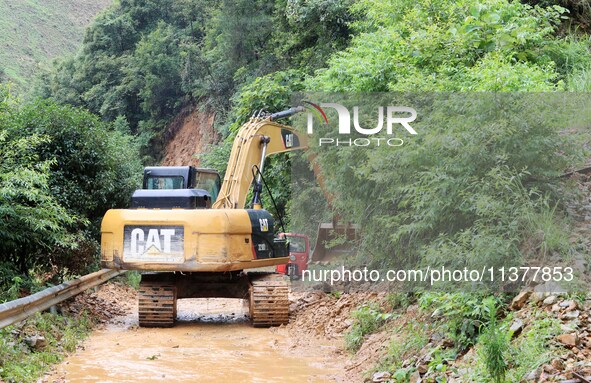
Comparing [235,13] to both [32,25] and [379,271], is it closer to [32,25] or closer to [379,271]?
[379,271]

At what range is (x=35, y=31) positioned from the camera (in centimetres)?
6669

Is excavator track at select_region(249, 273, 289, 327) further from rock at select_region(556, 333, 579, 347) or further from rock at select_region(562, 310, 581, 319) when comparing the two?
rock at select_region(556, 333, 579, 347)

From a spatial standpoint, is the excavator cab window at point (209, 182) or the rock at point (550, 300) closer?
the rock at point (550, 300)

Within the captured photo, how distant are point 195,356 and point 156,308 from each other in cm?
275

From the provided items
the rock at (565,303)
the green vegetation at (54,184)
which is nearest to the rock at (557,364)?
the rock at (565,303)

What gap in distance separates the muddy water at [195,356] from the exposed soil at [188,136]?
1085 inches

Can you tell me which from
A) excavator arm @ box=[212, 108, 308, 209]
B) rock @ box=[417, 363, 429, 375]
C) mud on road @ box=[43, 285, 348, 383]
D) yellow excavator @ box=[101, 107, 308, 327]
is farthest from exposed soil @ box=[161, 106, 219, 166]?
rock @ box=[417, 363, 429, 375]

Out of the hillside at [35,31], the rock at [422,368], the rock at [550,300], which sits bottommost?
the rock at [422,368]

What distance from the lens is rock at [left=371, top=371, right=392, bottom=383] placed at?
684cm

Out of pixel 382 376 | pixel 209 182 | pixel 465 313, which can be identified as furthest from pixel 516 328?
pixel 209 182

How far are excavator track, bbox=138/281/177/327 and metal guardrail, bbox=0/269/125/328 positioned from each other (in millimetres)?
1233

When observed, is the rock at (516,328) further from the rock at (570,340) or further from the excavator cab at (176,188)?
the excavator cab at (176,188)

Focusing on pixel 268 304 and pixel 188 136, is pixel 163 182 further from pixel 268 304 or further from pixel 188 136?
pixel 188 136

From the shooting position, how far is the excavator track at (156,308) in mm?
12133
